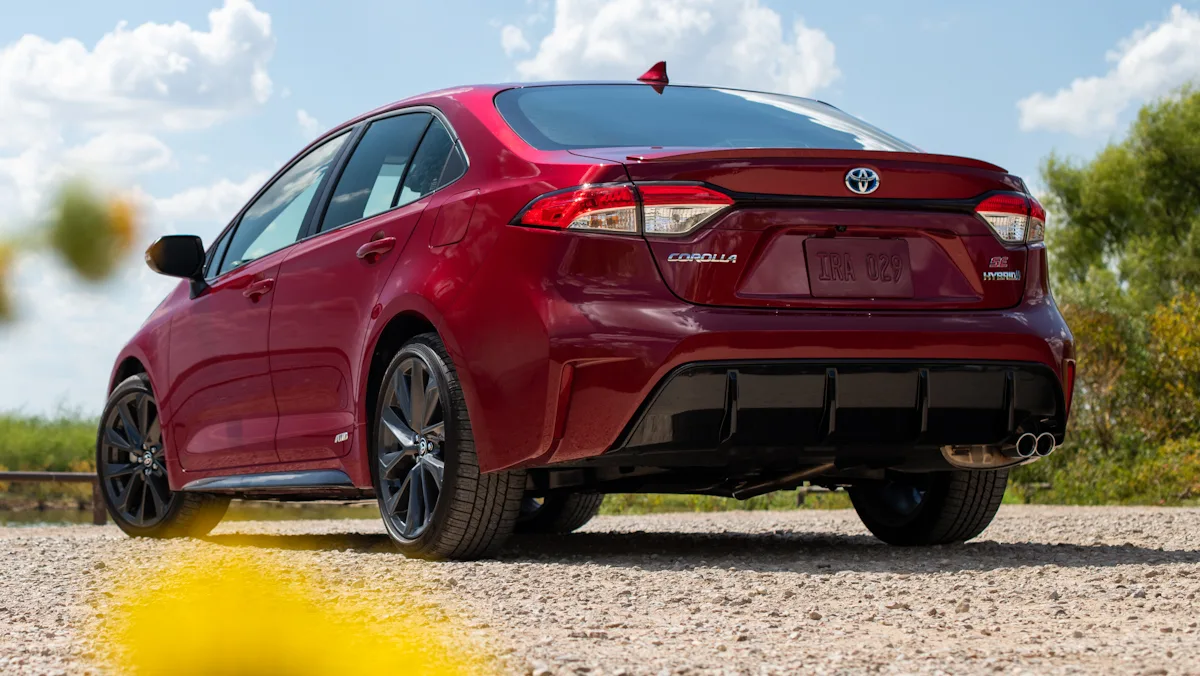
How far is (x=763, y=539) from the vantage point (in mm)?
7371

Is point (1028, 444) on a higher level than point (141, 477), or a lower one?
higher

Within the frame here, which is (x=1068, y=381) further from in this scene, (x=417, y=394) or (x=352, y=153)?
(x=352, y=153)

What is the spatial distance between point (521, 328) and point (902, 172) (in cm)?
138

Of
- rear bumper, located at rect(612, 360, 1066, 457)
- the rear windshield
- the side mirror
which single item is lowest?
rear bumper, located at rect(612, 360, 1066, 457)

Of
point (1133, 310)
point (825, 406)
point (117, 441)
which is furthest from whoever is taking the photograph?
point (1133, 310)

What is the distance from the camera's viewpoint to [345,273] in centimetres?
593

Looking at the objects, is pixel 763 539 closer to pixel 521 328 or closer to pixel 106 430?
pixel 521 328

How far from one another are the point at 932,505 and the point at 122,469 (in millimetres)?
4160

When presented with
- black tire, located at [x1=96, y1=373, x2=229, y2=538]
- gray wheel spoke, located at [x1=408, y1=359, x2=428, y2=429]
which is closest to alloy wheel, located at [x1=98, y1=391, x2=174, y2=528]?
black tire, located at [x1=96, y1=373, x2=229, y2=538]

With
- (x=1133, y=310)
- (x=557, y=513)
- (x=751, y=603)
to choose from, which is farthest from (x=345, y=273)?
(x=1133, y=310)

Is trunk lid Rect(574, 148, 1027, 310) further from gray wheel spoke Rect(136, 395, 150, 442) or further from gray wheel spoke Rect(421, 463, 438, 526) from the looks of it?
gray wheel spoke Rect(136, 395, 150, 442)

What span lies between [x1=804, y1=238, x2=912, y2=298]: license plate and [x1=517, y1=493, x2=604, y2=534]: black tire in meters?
3.55

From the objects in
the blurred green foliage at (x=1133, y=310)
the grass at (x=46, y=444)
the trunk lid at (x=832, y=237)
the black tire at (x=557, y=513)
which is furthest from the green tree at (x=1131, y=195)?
the trunk lid at (x=832, y=237)

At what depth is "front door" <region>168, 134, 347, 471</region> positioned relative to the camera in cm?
662
